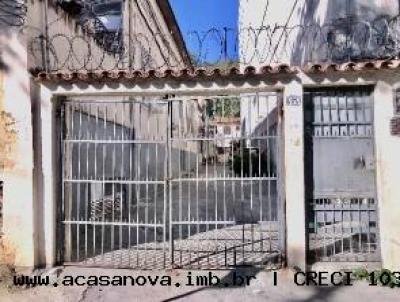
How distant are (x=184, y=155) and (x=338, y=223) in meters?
11.4

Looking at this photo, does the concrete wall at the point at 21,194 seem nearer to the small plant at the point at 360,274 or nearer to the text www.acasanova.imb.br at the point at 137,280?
the text www.acasanova.imb.br at the point at 137,280

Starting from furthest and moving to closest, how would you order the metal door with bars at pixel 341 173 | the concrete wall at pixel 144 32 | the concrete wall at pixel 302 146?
the concrete wall at pixel 144 32 < the metal door with bars at pixel 341 173 < the concrete wall at pixel 302 146

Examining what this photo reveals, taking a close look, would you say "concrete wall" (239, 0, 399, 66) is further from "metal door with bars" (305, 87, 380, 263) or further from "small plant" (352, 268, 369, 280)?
"small plant" (352, 268, 369, 280)

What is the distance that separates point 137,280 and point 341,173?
326 cm

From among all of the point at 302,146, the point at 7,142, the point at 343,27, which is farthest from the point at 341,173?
the point at 7,142

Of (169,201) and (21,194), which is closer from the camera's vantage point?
(21,194)

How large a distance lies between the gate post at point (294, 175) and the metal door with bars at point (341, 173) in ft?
0.61

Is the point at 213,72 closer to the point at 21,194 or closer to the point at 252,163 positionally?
the point at 252,163

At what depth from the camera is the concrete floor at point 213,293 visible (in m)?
5.45

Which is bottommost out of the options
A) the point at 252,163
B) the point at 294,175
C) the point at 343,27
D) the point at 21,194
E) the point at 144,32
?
the point at 21,194

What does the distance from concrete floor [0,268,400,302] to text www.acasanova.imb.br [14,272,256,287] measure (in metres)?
0.08

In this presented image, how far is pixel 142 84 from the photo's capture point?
20.9 feet

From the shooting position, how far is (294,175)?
6191 mm

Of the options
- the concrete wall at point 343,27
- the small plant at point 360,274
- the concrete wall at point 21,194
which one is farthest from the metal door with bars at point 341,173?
the concrete wall at point 21,194
